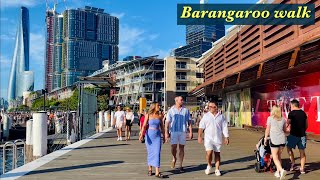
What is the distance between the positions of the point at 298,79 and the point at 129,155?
31.1 ft

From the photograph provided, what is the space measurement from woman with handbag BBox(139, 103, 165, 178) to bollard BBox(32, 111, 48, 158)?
467 cm

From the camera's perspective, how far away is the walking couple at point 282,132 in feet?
26.1

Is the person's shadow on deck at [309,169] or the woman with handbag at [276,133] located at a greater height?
the woman with handbag at [276,133]

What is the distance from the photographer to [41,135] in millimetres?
11977

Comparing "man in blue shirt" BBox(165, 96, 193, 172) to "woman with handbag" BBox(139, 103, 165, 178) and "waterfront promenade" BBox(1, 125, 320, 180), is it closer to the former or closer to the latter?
"woman with handbag" BBox(139, 103, 165, 178)

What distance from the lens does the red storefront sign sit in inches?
629

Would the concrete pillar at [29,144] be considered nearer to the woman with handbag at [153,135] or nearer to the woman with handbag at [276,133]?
the woman with handbag at [153,135]

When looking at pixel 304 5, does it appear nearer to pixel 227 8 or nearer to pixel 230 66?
pixel 227 8

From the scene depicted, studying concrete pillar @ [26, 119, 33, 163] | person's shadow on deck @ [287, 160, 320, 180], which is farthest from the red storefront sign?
concrete pillar @ [26, 119, 33, 163]

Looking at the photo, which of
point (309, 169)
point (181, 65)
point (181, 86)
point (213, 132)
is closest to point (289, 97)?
point (309, 169)

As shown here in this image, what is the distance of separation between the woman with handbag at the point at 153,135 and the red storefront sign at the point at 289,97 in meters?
9.55

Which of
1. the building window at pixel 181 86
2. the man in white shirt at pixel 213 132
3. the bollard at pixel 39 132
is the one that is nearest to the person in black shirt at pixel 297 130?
the man in white shirt at pixel 213 132

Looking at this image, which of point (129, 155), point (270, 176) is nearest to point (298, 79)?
point (129, 155)

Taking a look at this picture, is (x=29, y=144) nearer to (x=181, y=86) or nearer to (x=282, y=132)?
(x=282, y=132)
